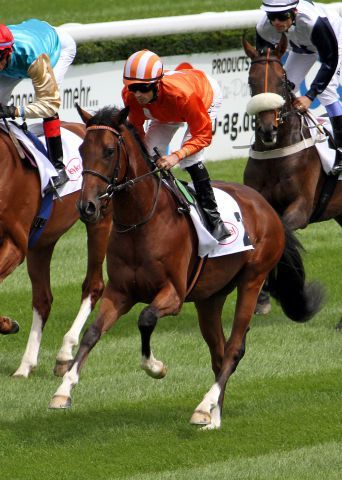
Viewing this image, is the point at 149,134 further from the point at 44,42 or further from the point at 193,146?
the point at 44,42

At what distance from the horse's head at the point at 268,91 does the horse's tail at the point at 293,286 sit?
0.90 metres

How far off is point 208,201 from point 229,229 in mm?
191

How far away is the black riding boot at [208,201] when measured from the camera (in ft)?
23.3

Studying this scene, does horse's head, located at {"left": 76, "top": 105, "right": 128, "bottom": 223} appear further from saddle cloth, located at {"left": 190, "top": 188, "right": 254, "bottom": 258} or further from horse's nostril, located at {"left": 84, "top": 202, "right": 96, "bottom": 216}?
saddle cloth, located at {"left": 190, "top": 188, "right": 254, "bottom": 258}

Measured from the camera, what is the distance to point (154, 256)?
A: 671cm

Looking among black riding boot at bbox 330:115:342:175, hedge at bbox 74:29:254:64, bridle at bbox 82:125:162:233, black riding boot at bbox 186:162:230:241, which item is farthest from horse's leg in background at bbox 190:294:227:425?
hedge at bbox 74:29:254:64

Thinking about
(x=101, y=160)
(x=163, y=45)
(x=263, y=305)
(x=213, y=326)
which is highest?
(x=101, y=160)

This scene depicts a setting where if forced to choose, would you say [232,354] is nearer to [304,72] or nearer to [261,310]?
[261,310]

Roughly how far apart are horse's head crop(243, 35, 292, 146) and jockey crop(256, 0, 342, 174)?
23cm

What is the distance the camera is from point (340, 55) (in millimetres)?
9383

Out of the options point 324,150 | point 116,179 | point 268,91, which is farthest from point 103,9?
point 116,179

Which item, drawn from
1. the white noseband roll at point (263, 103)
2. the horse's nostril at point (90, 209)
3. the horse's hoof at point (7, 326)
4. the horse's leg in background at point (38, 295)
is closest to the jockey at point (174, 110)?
the horse's nostril at point (90, 209)

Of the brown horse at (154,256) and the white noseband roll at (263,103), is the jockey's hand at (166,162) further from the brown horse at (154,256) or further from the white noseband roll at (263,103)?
the white noseband roll at (263,103)

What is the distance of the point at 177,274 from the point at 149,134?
934 millimetres
